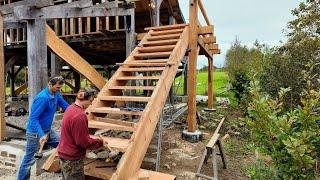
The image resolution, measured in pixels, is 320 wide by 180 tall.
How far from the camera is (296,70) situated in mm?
9477

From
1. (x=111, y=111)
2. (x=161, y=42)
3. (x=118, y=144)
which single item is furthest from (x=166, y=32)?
(x=118, y=144)

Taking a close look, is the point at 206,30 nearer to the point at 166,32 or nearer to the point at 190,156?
the point at 166,32

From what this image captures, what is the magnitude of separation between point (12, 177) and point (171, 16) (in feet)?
32.2

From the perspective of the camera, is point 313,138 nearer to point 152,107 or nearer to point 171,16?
point 152,107

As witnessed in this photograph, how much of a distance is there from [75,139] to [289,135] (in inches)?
90.3

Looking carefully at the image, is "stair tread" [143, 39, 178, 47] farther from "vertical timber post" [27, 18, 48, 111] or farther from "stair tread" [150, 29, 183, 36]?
"vertical timber post" [27, 18, 48, 111]

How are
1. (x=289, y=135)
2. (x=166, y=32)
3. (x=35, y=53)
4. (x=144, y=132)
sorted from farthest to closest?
(x=166, y=32) < (x=35, y=53) < (x=144, y=132) < (x=289, y=135)

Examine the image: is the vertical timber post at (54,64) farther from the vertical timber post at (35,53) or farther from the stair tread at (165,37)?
the vertical timber post at (35,53)

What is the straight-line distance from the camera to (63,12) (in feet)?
18.0


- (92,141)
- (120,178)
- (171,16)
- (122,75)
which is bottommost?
(120,178)

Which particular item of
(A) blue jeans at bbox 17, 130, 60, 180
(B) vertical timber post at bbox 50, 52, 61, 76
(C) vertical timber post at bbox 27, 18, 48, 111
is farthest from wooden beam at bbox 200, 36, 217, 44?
(A) blue jeans at bbox 17, 130, 60, 180

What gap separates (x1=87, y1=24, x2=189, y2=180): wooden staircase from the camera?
3.95m

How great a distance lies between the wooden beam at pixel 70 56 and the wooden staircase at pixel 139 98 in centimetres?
99

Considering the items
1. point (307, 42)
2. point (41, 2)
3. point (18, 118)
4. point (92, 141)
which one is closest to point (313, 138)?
point (92, 141)
